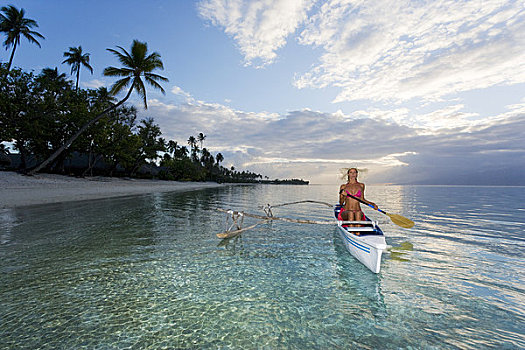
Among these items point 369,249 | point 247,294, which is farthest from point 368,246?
point 247,294

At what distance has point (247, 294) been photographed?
5.30m

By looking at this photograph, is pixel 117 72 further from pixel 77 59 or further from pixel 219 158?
pixel 219 158

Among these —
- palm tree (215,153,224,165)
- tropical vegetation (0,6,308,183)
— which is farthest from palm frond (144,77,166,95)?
palm tree (215,153,224,165)

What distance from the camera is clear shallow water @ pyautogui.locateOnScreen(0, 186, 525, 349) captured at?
383cm

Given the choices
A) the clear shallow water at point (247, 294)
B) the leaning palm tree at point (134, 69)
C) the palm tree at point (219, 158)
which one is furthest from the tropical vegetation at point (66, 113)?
the palm tree at point (219, 158)

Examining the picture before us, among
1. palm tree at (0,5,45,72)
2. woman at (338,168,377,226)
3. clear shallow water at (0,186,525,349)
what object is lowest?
clear shallow water at (0,186,525,349)

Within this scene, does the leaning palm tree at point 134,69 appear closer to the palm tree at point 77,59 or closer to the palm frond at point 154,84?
the palm frond at point 154,84

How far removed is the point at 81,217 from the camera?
13.7m

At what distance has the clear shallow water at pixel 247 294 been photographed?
12.6 ft

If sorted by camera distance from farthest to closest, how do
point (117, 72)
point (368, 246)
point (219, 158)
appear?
point (219, 158) → point (117, 72) → point (368, 246)

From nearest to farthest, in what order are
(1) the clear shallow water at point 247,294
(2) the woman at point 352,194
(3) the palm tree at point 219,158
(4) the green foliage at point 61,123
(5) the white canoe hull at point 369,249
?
(1) the clear shallow water at point 247,294 → (5) the white canoe hull at point 369,249 → (2) the woman at point 352,194 → (4) the green foliage at point 61,123 → (3) the palm tree at point 219,158

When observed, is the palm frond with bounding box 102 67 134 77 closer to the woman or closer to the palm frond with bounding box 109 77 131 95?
the palm frond with bounding box 109 77 131 95

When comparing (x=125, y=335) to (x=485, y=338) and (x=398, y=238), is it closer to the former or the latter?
(x=485, y=338)

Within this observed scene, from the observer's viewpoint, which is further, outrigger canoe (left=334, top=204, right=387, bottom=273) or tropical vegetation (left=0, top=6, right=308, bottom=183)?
tropical vegetation (left=0, top=6, right=308, bottom=183)
